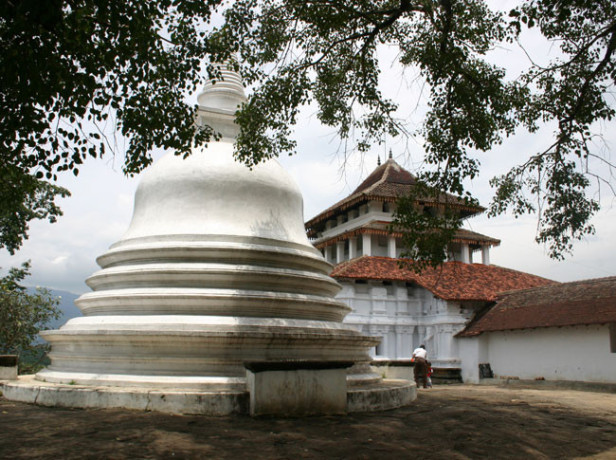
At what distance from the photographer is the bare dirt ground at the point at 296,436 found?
5.29m

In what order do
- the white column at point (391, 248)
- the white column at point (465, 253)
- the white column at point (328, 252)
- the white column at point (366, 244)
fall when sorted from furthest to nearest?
the white column at point (328, 252), the white column at point (465, 253), the white column at point (391, 248), the white column at point (366, 244)

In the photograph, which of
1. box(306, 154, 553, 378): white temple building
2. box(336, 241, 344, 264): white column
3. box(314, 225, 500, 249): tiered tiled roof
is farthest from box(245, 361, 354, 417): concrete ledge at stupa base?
box(336, 241, 344, 264): white column

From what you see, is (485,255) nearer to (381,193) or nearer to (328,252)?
(381,193)

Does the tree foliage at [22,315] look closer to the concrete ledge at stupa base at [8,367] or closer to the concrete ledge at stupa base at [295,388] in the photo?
the concrete ledge at stupa base at [8,367]

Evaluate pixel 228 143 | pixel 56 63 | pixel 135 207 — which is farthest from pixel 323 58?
pixel 56 63

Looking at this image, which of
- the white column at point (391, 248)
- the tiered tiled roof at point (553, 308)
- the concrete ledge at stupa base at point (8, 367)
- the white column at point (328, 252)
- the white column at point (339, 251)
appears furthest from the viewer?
the white column at point (328, 252)

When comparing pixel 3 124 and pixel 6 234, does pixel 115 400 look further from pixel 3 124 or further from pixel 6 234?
pixel 6 234

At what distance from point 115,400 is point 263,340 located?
217 cm

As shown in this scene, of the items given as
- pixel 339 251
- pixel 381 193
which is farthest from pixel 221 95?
pixel 339 251

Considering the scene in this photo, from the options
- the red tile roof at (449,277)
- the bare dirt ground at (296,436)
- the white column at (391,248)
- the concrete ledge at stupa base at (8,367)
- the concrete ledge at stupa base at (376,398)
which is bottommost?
the bare dirt ground at (296,436)

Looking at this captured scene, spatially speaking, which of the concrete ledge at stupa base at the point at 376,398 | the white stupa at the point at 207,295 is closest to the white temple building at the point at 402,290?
the white stupa at the point at 207,295

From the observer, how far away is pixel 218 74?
7.68 m

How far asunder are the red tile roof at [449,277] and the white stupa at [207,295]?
15.9m

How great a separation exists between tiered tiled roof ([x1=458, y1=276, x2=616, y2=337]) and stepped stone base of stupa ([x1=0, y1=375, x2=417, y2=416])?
45.9ft
